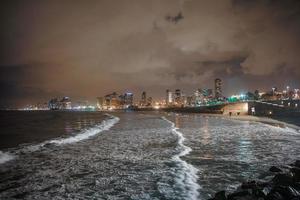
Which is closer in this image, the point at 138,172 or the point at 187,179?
the point at 187,179

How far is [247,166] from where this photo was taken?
56.0ft

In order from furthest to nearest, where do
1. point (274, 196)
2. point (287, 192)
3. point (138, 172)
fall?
point (138, 172) → point (287, 192) → point (274, 196)

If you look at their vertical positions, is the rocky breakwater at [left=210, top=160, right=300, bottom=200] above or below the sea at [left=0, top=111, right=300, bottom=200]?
above

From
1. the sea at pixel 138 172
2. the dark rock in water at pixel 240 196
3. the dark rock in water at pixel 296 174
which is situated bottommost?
the sea at pixel 138 172

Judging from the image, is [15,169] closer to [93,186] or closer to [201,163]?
[93,186]

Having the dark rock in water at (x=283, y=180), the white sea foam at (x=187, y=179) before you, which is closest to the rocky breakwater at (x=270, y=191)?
the dark rock in water at (x=283, y=180)

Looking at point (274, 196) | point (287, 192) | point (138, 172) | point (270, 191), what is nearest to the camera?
point (274, 196)

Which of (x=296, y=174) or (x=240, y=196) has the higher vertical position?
(x=296, y=174)

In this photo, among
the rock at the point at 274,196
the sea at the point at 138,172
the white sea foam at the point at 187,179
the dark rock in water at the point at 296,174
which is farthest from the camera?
the sea at the point at 138,172

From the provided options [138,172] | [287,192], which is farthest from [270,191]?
[138,172]

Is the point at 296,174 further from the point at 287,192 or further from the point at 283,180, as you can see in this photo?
the point at 287,192

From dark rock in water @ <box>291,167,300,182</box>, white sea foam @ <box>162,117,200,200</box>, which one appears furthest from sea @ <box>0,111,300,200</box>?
dark rock in water @ <box>291,167,300,182</box>

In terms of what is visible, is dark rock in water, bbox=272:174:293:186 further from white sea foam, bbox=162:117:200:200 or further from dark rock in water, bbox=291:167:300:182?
white sea foam, bbox=162:117:200:200

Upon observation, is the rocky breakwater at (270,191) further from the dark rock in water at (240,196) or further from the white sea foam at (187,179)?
the white sea foam at (187,179)
